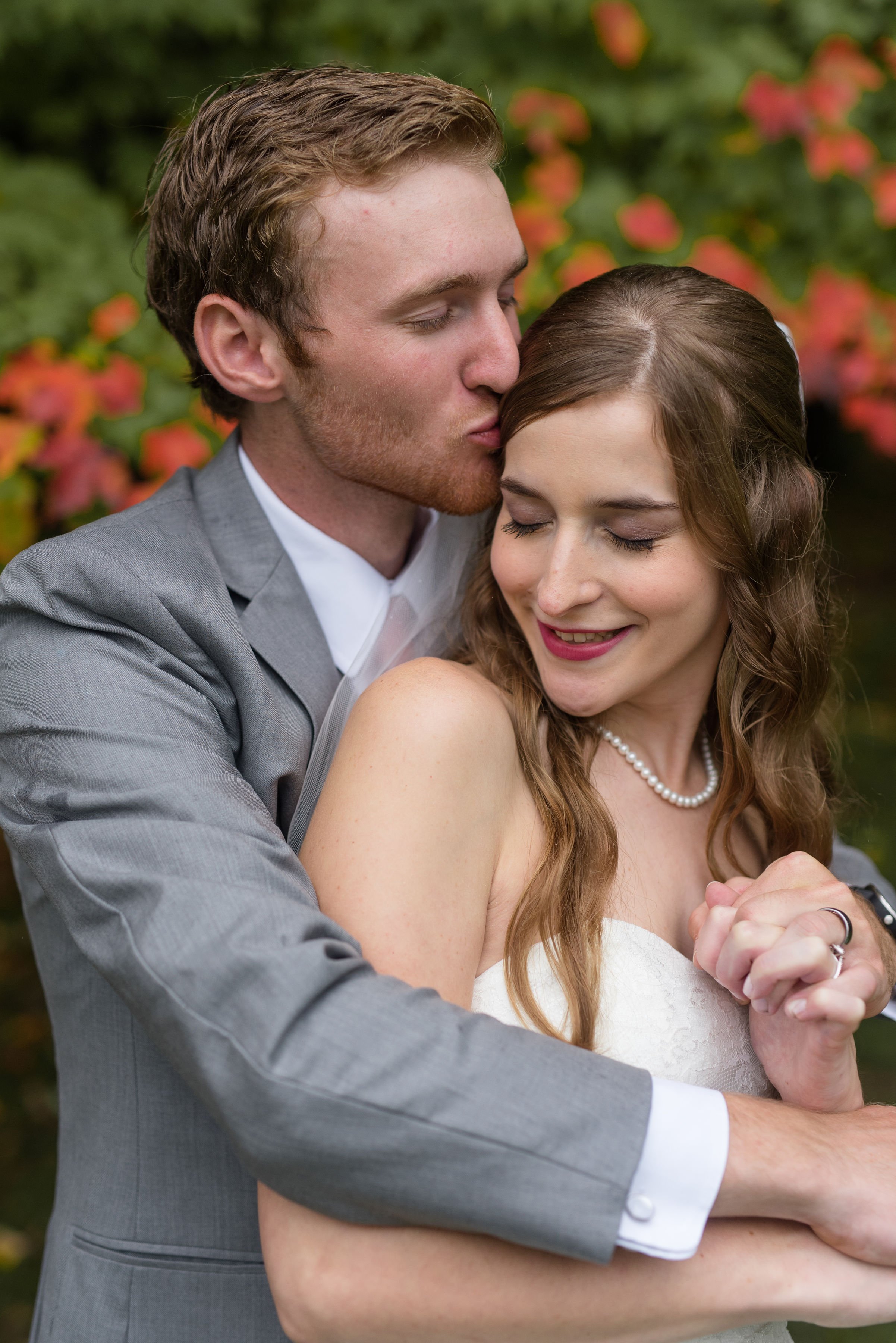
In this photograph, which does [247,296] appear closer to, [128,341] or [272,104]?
[272,104]

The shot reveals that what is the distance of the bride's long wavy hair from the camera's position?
2.12 metres

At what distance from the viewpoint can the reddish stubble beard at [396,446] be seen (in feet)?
8.24

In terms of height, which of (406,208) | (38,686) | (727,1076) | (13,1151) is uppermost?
(406,208)

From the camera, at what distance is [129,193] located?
186 inches

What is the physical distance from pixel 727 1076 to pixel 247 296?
1.79 m

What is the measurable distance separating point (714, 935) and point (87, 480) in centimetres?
209

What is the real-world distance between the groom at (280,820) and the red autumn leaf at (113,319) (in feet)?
1.75

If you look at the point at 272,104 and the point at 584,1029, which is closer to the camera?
the point at 584,1029

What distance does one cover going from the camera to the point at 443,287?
8.18 ft

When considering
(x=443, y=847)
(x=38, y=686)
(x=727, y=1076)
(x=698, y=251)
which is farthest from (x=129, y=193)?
(x=727, y=1076)

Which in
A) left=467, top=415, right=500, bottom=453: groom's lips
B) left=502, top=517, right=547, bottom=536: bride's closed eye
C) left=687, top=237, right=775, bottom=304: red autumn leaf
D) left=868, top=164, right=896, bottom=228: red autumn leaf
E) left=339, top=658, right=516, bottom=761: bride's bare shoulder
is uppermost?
left=868, top=164, right=896, bottom=228: red autumn leaf

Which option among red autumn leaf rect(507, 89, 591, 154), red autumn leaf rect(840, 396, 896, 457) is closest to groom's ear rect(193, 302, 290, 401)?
red autumn leaf rect(507, 89, 591, 154)

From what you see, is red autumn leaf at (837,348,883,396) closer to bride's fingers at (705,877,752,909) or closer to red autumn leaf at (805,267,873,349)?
red autumn leaf at (805,267,873,349)

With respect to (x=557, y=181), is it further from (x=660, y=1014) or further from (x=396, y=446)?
(x=660, y=1014)
